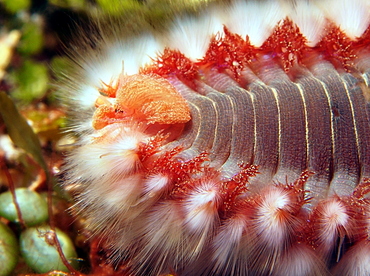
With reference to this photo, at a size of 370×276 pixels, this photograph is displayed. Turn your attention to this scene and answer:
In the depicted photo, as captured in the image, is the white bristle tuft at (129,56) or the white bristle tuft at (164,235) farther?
the white bristle tuft at (129,56)

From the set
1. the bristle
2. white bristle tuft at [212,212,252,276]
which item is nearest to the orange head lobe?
white bristle tuft at [212,212,252,276]

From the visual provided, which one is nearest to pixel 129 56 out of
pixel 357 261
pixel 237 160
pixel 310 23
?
pixel 237 160

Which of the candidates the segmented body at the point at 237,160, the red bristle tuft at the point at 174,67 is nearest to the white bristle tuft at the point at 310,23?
the segmented body at the point at 237,160

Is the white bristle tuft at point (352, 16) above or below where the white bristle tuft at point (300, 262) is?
above

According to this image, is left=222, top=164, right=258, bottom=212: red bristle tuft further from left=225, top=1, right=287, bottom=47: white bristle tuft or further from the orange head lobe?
left=225, top=1, right=287, bottom=47: white bristle tuft

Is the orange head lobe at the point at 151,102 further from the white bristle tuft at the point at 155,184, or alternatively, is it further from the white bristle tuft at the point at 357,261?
the white bristle tuft at the point at 357,261

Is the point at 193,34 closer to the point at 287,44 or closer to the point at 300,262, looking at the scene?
the point at 287,44
